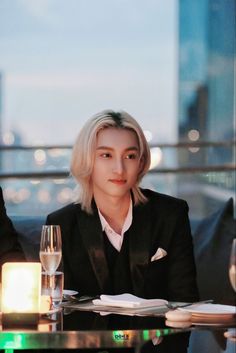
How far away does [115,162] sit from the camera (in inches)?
118

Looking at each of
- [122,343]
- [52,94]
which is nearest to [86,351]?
[122,343]

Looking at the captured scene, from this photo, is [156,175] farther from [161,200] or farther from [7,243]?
[7,243]

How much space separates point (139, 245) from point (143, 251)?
2 cm

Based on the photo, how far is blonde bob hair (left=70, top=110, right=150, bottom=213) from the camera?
9.98 feet

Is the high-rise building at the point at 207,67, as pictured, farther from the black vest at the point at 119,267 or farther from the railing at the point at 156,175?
the black vest at the point at 119,267

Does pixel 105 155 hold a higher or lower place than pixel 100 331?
higher

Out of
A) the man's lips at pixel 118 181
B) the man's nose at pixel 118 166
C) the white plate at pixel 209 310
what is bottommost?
the white plate at pixel 209 310

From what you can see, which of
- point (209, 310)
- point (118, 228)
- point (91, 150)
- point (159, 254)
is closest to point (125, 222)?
point (118, 228)

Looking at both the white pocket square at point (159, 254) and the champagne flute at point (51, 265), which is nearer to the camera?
the champagne flute at point (51, 265)

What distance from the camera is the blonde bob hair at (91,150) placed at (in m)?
3.04

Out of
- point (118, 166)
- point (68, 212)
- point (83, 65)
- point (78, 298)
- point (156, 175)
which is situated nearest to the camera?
point (78, 298)

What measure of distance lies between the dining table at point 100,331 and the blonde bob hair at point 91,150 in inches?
28.2

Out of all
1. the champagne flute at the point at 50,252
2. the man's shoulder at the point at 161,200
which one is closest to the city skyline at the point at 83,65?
the man's shoulder at the point at 161,200

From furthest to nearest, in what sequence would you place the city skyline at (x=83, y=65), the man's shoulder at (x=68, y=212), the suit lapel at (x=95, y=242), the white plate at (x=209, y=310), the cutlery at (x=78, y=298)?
the city skyline at (x=83, y=65), the man's shoulder at (x=68, y=212), the suit lapel at (x=95, y=242), the cutlery at (x=78, y=298), the white plate at (x=209, y=310)
